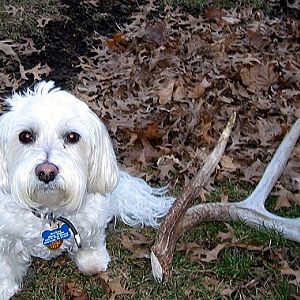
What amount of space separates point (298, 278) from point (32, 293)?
156 cm

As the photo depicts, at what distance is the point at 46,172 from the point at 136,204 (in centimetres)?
136

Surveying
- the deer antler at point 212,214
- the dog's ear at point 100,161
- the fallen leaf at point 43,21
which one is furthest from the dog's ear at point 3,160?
the fallen leaf at point 43,21

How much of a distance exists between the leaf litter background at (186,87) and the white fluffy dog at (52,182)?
1.11 ft

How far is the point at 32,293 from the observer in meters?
4.23

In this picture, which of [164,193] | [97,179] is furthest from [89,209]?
[164,193]

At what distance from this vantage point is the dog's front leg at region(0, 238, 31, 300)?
3.99m

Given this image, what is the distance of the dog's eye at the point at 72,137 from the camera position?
3.59 meters

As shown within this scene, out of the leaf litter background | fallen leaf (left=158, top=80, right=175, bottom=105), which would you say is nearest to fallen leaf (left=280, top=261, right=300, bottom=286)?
the leaf litter background

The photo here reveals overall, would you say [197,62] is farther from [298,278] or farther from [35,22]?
[298,278]

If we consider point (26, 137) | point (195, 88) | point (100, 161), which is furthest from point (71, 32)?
point (26, 137)

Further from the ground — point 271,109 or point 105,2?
point 271,109

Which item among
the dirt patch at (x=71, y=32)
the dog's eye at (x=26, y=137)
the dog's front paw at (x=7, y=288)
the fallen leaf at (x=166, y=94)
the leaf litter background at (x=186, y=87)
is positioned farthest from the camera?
the dirt patch at (x=71, y=32)

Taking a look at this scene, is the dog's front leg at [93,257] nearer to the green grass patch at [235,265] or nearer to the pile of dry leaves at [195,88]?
the green grass patch at [235,265]

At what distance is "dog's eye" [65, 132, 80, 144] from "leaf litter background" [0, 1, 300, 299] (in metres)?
1.03
